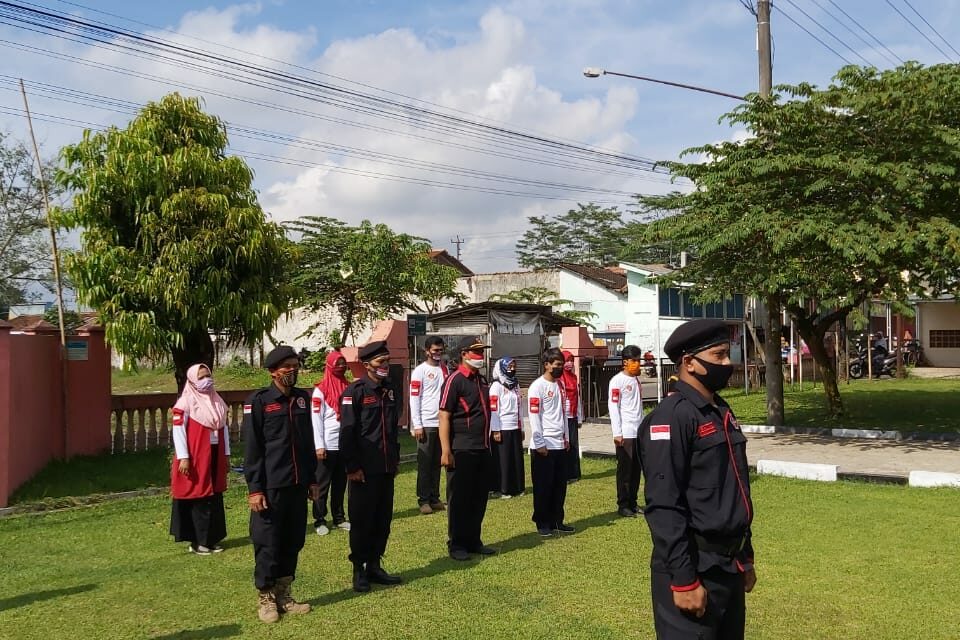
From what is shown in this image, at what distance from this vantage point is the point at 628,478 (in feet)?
29.3

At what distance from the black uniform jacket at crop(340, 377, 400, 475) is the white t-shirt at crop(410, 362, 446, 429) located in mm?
3107

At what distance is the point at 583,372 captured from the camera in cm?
1992

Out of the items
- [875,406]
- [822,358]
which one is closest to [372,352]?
[822,358]

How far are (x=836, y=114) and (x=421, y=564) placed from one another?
35.7ft

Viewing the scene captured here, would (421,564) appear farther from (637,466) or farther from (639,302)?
(639,302)

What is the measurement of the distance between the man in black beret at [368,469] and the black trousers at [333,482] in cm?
223

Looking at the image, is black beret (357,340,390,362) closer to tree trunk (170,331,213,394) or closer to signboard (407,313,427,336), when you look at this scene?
tree trunk (170,331,213,394)

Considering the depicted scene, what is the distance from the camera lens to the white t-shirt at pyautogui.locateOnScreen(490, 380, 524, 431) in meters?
9.61

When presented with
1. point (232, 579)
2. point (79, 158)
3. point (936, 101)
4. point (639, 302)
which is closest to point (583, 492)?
point (232, 579)

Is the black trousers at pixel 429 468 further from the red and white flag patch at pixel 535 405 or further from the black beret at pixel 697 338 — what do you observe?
the black beret at pixel 697 338

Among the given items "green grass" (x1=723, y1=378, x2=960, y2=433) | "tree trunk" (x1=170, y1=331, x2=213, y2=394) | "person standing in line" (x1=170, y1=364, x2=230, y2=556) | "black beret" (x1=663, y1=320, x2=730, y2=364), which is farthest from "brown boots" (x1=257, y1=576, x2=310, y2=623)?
"green grass" (x1=723, y1=378, x2=960, y2=433)

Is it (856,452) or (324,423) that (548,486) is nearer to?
(324,423)

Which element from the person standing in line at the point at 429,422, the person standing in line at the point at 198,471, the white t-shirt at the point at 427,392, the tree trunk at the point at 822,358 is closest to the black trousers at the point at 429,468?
the person standing in line at the point at 429,422

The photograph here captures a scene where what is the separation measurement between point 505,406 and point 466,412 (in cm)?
252
